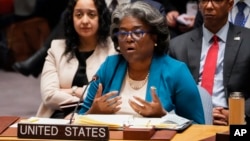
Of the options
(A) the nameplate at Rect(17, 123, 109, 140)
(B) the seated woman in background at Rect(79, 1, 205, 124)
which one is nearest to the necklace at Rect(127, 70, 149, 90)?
(B) the seated woman in background at Rect(79, 1, 205, 124)

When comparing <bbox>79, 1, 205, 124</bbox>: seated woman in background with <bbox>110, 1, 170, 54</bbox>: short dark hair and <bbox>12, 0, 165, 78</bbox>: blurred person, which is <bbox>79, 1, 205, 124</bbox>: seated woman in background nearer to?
<bbox>110, 1, 170, 54</bbox>: short dark hair

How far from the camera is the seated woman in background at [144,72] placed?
14.4 feet

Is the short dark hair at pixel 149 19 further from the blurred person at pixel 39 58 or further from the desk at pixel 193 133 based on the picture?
the blurred person at pixel 39 58

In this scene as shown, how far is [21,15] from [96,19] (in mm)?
4383

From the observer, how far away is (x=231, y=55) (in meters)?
5.07

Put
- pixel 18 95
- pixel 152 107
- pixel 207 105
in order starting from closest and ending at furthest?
pixel 152 107, pixel 207 105, pixel 18 95

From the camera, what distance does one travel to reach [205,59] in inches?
203

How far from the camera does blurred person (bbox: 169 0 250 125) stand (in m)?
5.04

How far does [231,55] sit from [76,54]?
3.56ft

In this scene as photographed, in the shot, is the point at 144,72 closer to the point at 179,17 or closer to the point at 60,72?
the point at 60,72

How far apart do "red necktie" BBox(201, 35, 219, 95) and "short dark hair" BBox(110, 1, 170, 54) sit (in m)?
0.65

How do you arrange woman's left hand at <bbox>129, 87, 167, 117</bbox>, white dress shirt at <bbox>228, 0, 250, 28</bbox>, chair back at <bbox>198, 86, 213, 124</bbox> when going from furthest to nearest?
white dress shirt at <bbox>228, 0, 250, 28</bbox> < chair back at <bbox>198, 86, 213, 124</bbox> < woman's left hand at <bbox>129, 87, 167, 117</bbox>

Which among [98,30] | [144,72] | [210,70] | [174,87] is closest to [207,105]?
[174,87]

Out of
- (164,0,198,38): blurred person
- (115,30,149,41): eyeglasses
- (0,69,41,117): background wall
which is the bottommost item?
(0,69,41,117): background wall
